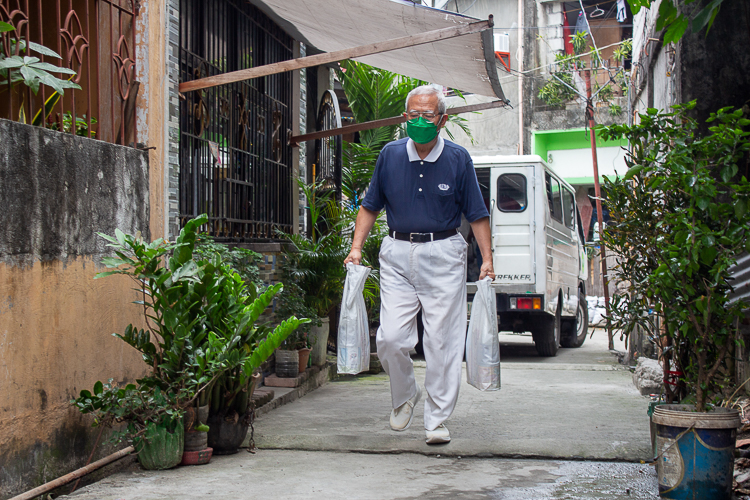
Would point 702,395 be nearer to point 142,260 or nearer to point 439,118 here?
point 439,118

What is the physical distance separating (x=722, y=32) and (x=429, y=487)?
11.7ft

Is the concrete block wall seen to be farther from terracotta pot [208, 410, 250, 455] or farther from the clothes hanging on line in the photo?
the clothes hanging on line

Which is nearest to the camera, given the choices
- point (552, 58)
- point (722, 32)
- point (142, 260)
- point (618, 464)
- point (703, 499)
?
point (703, 499)

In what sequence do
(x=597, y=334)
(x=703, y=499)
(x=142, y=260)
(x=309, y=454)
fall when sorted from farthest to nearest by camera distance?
(x=597, y=334), (x=309, y=454), (x=142, y=260), (x=703, y=499)

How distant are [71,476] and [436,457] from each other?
1.80 meters

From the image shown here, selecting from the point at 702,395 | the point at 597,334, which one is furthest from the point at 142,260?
the point at 597,334

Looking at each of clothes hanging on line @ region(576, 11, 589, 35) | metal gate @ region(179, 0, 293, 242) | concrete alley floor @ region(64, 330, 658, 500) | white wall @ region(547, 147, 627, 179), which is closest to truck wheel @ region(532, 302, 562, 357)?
concrete alley floor @ region(64, 330, 658, 500)

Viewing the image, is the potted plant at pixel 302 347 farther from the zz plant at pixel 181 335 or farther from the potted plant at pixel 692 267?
the potted plant at pixel 692 267

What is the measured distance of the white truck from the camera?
358 inches

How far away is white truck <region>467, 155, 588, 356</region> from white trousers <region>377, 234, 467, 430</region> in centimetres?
468

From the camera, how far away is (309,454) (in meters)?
3.97

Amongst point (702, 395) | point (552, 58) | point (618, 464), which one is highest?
point (552, 58)

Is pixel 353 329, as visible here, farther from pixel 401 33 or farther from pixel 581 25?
pixel 581 25

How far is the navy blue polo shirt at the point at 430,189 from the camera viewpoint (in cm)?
416
